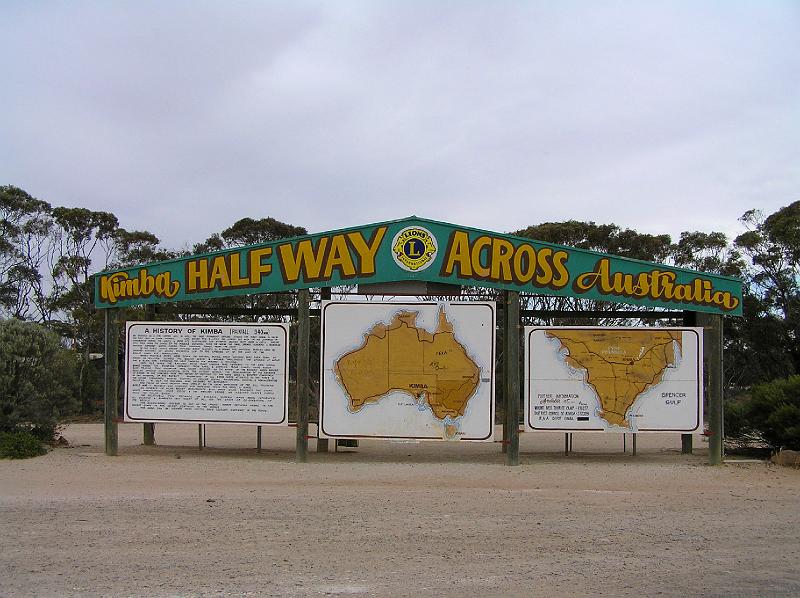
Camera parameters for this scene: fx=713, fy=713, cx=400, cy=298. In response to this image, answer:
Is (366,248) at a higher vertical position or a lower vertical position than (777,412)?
higher

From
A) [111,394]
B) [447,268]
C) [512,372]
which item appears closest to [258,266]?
[447,268]

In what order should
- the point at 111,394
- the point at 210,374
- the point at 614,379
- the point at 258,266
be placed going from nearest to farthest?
1. the point at 614,379
2. the point at 258,266
3. the point at 210,374
4. the point at 111,394

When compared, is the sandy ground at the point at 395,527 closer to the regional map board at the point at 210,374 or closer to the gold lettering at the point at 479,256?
the regional map board at the point at 210,374

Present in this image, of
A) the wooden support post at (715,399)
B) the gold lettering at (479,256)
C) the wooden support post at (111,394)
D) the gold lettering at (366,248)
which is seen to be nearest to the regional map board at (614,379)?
the wooden support post at (715,399)

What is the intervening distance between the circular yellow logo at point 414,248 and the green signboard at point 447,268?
0.02 m

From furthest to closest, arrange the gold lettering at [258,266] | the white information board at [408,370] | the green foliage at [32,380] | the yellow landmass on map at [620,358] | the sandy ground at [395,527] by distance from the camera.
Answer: the green foliage at [32,380] < the gold lettering at [258,266] < the yellow landmass on map at [620,358] < the white information board at [408,370] < the sandy ground at [395,527]

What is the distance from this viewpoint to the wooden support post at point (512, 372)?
1219 cm

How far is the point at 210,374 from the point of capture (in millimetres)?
12898

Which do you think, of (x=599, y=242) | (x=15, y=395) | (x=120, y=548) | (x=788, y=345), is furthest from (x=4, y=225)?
(x=788, y=345)

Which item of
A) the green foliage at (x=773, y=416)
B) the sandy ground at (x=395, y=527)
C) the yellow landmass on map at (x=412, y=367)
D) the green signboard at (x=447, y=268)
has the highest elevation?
the green signboard at (x=447, y=268)

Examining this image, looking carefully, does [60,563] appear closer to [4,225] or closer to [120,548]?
[120,548]

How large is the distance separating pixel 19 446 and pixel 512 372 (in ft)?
29.7

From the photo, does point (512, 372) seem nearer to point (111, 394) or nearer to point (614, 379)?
point (614, 379)

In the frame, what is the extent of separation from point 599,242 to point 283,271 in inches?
994
